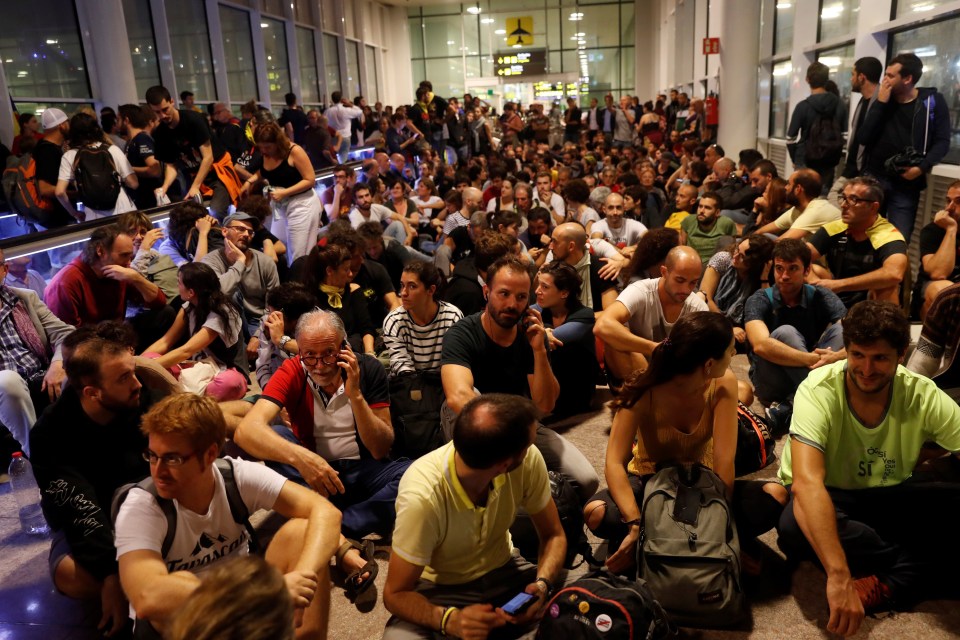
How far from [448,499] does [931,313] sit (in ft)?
8.38

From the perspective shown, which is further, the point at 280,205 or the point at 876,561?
the point at 280,205

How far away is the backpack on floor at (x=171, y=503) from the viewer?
2.46 metres

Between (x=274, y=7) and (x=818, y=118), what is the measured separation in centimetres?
1545

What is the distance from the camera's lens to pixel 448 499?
2445 millimetres

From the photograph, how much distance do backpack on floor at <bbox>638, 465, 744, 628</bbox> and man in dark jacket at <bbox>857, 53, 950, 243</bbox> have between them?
14.9 feet

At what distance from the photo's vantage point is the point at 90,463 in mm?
2920

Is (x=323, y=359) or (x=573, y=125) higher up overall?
(x=573, y=125)

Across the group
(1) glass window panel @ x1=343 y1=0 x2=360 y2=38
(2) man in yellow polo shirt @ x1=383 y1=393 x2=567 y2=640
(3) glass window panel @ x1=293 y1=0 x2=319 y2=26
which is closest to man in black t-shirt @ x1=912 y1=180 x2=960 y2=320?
(2) man in yellow polo shirt @ x1=383 y1=393 x2=567 y2=640

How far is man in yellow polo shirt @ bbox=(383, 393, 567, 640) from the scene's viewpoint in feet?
7.64

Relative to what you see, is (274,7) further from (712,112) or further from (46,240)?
(46,240)

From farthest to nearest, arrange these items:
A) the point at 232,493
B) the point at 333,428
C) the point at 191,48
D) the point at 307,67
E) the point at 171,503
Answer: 1. the point at 307,67
2. the point at 191,48
3. the point at 333,428
4. the point at 232,493
5. the point at 171,503

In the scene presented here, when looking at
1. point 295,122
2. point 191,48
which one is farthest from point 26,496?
point 191,48

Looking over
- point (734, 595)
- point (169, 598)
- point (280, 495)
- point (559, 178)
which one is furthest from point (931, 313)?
point (559, 178)

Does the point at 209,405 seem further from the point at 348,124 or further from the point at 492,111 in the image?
the point at 492,111
